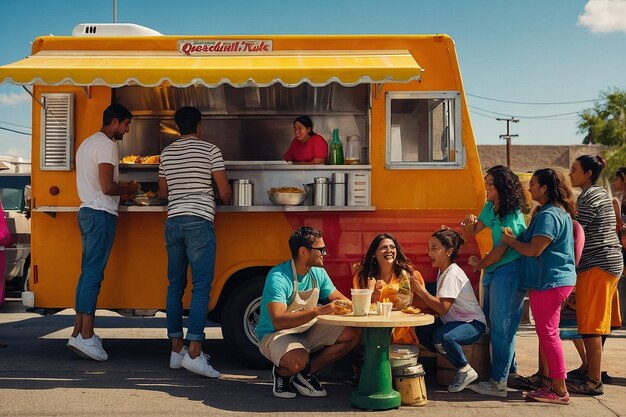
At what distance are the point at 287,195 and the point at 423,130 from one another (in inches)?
61.9

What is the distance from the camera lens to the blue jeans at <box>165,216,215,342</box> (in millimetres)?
6914

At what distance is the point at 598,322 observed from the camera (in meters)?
6.43

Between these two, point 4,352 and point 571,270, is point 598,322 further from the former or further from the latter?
point 4,352

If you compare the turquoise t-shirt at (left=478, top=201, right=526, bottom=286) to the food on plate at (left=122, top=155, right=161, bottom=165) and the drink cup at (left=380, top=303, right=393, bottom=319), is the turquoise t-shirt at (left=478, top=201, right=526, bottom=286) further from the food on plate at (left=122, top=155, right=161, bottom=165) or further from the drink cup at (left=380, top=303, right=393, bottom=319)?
the food on plate at (left=122, top=155, right=161, bottom=165)

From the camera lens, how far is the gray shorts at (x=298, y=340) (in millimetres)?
6062

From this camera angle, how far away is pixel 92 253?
23.4ft

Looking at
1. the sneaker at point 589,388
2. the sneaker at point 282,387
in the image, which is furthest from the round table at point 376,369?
the sneaker at point 589,388

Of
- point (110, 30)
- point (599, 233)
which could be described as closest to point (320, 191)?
point (599, 233)

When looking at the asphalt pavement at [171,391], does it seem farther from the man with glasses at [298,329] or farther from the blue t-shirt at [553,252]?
the blue t-shirt at [553,252]

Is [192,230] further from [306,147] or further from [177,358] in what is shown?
[306,147]

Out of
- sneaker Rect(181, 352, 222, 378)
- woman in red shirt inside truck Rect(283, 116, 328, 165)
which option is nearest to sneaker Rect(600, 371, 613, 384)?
woman in red shirt inside truck Rect(283, 116, 328, 165)

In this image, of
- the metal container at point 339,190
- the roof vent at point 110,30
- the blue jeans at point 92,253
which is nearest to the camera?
the blue jeans at point 92,253

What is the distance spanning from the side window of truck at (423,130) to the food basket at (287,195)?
0.81 m

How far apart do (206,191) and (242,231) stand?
0.56 metres
